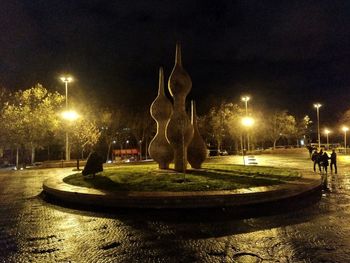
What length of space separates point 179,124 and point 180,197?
6.54m

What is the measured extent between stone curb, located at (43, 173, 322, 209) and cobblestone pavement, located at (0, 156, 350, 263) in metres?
0.39

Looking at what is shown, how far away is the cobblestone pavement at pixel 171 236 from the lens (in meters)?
5.76

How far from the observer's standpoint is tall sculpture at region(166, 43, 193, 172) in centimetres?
1582

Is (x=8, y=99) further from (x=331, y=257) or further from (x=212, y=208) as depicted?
(x=331, y=257)

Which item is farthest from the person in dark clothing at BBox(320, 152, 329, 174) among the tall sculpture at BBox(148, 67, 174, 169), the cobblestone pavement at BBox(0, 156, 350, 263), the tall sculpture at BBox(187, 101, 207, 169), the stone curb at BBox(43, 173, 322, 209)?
the cobblestone pavement at BBox(0, 156, 350, 263)

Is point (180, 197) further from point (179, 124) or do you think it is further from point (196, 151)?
point (196, 151)

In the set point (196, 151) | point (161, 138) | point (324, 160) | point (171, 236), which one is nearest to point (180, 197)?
point (171, 236)

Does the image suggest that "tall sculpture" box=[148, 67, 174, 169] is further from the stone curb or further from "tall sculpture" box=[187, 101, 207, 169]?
the stone curb

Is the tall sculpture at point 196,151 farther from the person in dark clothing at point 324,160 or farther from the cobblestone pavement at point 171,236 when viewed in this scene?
the cobblestone pavement at point 171,236

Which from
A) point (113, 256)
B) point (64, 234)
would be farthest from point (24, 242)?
point (113, 256)

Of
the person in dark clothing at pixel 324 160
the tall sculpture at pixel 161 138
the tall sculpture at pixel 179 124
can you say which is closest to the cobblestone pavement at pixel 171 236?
the tall sculpture at pixel 179 124

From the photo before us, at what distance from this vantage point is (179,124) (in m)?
15.8

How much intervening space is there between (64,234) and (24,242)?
0.82m

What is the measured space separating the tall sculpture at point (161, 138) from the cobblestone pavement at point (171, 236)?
24.8ft
